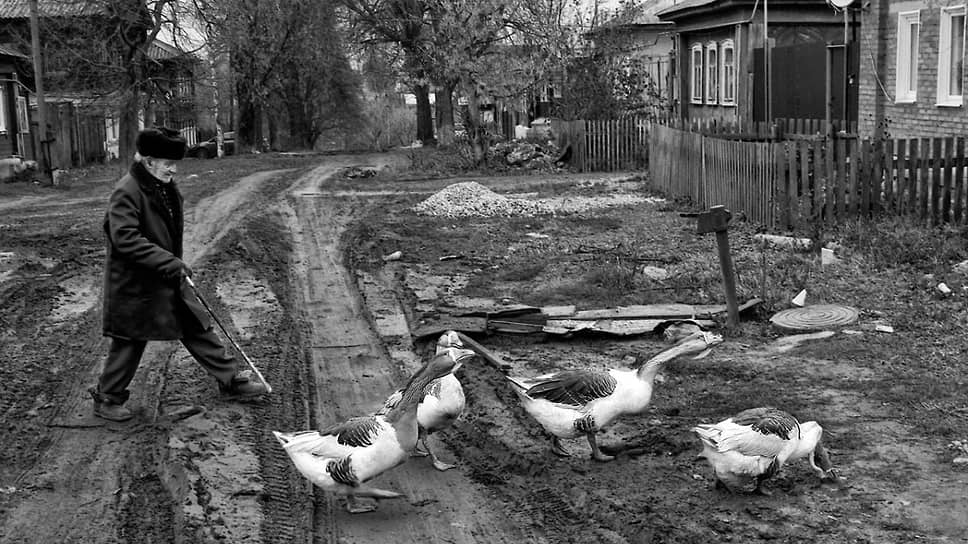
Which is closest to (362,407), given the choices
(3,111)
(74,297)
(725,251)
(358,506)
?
(358,506)

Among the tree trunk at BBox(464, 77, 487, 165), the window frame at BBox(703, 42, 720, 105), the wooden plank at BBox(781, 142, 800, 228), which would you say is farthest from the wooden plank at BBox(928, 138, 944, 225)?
the tree trunk at BBox(464, 77, 487, 165)

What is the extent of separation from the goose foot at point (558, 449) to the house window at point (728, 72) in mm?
21463

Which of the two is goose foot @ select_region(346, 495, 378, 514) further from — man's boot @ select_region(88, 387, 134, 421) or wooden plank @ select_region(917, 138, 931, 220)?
wooden plank @ select_region(917, 138, 931, 220)

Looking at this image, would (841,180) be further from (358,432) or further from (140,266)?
(358,432)

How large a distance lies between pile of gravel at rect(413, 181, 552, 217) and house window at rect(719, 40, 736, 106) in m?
9.96

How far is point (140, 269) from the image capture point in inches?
275

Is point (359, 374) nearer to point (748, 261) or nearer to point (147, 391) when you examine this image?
point (147, 391)

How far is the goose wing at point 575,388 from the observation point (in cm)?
584

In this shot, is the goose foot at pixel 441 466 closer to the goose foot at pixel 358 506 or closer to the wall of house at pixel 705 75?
→ the goose foot at pixel 358 506

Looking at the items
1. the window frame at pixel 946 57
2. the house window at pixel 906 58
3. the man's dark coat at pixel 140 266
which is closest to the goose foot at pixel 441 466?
the man's dark coat at pixel 140 266

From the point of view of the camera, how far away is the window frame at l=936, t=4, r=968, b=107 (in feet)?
53.2

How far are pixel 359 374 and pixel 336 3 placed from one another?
34.5 metres

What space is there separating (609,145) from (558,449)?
21.5 metres

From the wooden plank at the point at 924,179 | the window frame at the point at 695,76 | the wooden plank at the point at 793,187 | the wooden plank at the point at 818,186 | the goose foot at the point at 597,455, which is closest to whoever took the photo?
the goose foot at the point at 597,455
